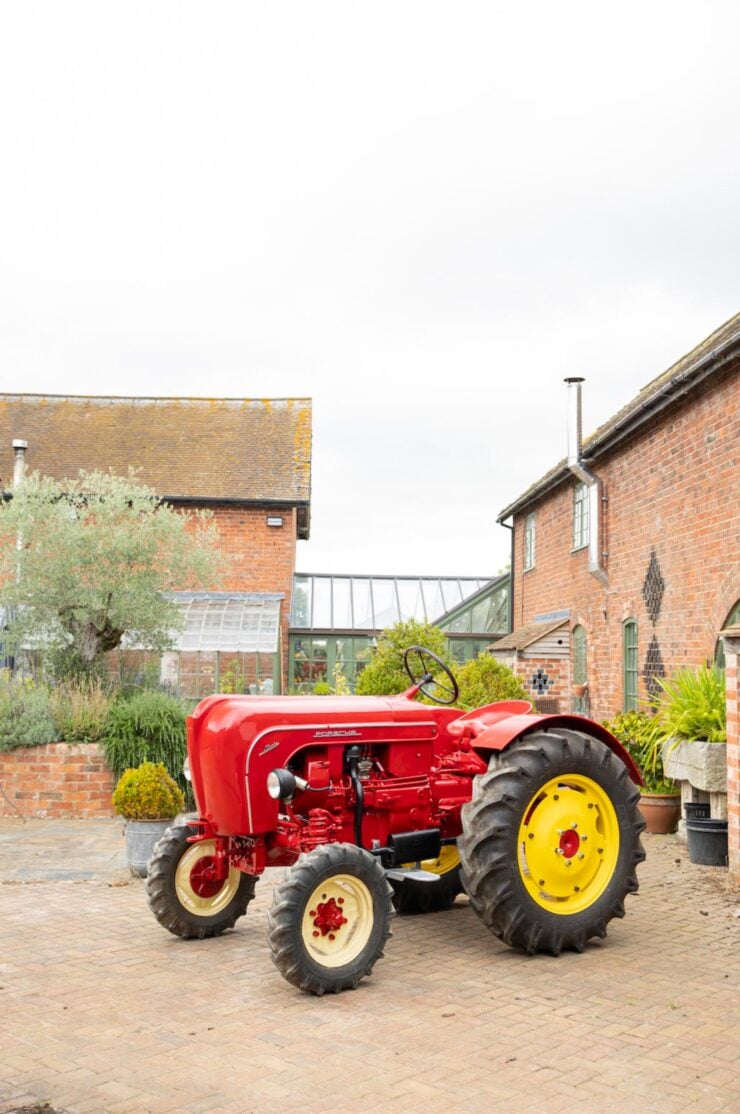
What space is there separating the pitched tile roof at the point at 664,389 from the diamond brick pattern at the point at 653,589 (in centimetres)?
170

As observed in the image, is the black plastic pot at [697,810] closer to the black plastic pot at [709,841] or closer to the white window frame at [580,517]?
the black plastic pot at [709,841]

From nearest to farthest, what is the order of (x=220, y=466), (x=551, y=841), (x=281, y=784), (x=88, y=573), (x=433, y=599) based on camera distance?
1. (x=281, y=784)
2. (x=551, y=841)
3. (x=88, y=573)
4. (x=220, y=466)
5. (x=433, y=599)

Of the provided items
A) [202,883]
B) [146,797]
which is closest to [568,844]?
[202,883]

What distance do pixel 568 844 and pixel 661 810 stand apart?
13.4 ft

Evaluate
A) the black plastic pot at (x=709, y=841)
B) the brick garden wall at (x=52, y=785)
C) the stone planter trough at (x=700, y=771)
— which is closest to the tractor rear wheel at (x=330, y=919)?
the black plastic pot at (x=709, y=841)

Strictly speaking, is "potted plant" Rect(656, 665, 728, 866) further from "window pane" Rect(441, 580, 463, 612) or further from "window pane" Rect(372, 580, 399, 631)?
"window pane" Rect(441, 580, 463, 612)

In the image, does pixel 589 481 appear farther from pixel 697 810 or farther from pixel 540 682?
pixel 697 810

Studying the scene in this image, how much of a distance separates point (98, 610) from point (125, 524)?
1268mm

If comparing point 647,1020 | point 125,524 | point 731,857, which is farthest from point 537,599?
point 647,1020

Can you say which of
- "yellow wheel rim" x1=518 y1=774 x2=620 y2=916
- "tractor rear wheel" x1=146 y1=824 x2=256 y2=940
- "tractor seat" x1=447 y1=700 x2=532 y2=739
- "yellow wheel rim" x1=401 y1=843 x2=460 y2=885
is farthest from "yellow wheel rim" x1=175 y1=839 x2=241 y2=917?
"yellow wheel rim" x1=518 y1=774 x2=620 y2=916

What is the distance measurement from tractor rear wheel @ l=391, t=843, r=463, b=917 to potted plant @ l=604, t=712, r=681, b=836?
10.5 feet

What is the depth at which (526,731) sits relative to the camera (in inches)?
240

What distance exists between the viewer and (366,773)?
19.4 ft

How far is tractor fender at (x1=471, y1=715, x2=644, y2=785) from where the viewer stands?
587 centimetres
